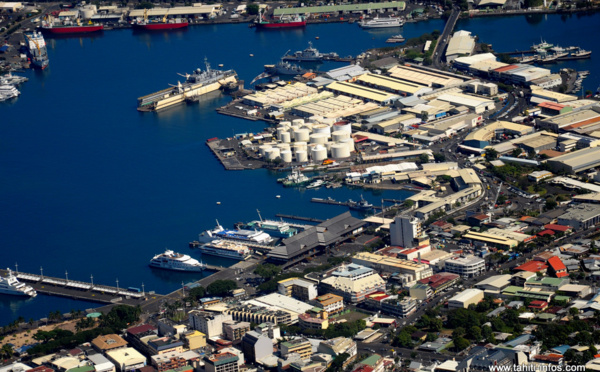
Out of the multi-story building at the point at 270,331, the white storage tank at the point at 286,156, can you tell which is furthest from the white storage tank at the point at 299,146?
the multi-story building at the point at 270,331

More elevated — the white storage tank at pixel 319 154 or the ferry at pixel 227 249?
the white storage tank at pixel 319 154

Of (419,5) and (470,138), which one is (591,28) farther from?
(470,138)

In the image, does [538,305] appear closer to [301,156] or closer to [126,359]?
[126,359]

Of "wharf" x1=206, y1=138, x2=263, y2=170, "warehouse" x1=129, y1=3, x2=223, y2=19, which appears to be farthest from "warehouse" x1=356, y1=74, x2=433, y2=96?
"warehouse" x1=129, y1=3, x2=223, y2=19

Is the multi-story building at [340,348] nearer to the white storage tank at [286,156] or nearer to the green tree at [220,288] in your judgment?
the green tree at [220,288]

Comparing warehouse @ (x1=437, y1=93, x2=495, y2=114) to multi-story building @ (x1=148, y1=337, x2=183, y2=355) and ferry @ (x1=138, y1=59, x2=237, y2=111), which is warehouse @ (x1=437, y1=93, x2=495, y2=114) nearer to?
ferry @ (x1=138, y1=59, x2=237, y2=111)

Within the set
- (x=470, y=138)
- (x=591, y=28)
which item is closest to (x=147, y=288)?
(x=470, y=138)
